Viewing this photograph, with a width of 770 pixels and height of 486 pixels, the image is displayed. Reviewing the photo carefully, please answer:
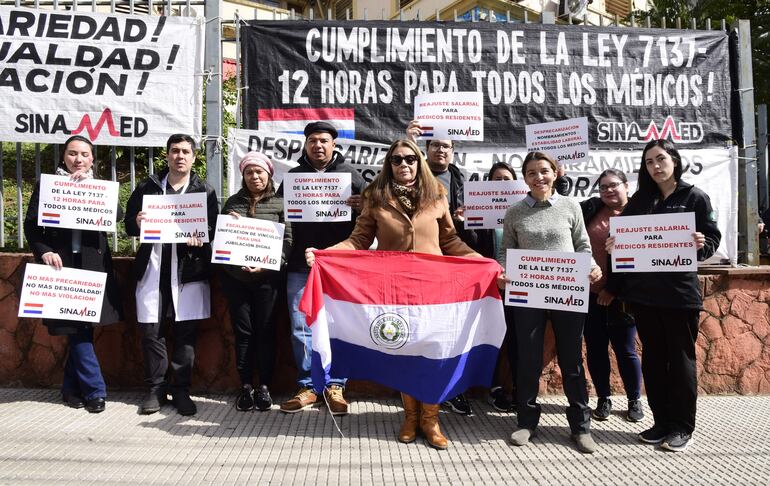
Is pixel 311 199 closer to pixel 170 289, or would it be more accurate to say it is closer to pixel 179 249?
pixel 179 249

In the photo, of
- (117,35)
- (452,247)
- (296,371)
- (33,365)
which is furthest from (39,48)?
(452,247)

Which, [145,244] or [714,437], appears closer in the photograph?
[714,437]

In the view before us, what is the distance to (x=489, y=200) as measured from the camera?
15.1 ft

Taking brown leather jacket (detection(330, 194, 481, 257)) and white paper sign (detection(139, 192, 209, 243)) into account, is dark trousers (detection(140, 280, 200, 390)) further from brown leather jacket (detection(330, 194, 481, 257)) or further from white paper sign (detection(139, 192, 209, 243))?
brown leather jacket (detection(330, 194, 481, 257))

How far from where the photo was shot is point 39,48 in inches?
209

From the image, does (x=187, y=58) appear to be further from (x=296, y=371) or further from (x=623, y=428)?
(x=623, y=428)

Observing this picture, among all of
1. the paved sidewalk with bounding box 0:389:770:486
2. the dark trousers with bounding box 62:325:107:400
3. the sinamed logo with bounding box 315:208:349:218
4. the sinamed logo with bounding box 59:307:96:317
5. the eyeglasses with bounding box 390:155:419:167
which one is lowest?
the paved sidewalk with bounding box 0:389:770:486

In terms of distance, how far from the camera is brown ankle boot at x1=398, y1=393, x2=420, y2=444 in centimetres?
403

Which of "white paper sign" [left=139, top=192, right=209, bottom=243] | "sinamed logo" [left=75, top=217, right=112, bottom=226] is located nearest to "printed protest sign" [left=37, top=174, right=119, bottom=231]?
"sinamed logo" [left=75, top=217, right=112, bottom=226]

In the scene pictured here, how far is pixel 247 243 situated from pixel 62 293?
1440 millimetres

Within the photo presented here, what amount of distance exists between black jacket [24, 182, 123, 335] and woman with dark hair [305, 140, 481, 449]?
5.91ft

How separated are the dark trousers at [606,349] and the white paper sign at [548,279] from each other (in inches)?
28.7

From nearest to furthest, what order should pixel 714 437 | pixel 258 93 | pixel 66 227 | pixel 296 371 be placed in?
pixel 714 437, pixel 66 227, pixel 296 371, pixel 258 93

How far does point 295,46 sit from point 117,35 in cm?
159
